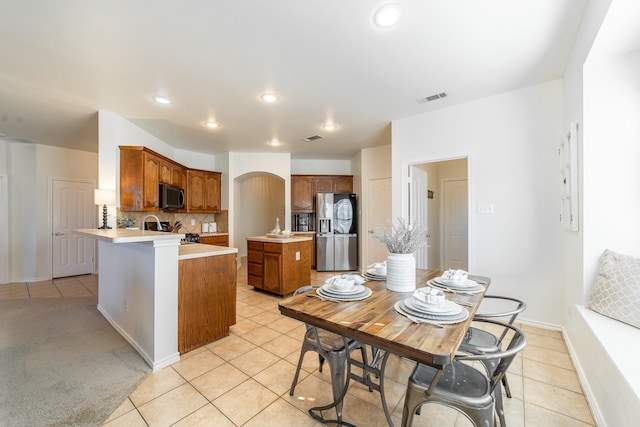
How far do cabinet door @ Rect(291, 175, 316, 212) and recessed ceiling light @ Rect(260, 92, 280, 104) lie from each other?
297 centimetres

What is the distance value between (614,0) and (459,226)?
444 centimetres

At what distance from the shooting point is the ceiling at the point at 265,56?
176 cm

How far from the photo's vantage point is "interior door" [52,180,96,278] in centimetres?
507

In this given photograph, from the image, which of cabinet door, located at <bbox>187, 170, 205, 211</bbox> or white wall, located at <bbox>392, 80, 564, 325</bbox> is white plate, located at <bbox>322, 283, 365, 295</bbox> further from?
cabinet door, located at <bbox>187, 170, 205, 211</bbox>

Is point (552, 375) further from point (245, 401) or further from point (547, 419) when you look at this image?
point (245, 401)

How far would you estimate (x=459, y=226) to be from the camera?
5.47 meters

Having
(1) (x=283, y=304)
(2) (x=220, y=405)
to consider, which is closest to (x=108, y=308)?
(2) (x=220, y=405)

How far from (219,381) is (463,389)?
1.64m

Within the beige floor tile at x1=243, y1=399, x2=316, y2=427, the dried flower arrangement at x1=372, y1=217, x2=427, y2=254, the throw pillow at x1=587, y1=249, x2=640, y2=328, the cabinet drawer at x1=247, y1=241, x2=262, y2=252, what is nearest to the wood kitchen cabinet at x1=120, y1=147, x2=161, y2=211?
the cabinet drawer at x1=247, y1=241, x2=262, y2=252

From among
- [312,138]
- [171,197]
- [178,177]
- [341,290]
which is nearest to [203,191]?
[178,177]

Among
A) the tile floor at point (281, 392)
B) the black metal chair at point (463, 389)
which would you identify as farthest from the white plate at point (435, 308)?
the tile floor at point (281, 392)

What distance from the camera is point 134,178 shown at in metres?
3.70

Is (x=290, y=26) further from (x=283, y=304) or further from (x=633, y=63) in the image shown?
(x=633, y=63)

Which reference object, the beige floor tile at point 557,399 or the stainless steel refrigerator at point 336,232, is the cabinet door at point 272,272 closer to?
the stainless steel refrigerator at point 336,232
